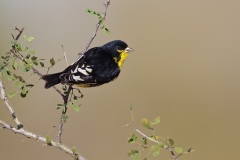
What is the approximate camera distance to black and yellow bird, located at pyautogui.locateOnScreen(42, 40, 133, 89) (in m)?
4.04

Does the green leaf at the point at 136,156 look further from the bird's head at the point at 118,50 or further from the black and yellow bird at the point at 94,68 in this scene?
the bird's head at the point at 118,50

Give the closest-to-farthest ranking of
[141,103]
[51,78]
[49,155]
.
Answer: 1. [51,78]
2. [49,155]
3. [141,103]

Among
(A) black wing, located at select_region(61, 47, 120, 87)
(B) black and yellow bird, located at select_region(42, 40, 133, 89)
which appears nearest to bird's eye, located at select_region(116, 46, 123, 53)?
(B) black and yellow bird, located at select_region(42, 40, 133, 89)

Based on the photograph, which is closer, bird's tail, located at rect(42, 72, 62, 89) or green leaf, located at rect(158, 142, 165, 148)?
green leaf, located at rect(158, 142, 165, 148)

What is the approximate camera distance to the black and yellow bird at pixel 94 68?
4.04 m

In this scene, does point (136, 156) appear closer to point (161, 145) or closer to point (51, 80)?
point (161, 145)

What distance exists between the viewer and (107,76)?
4.47 m

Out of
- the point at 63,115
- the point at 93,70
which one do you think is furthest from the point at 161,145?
the point at 93,70

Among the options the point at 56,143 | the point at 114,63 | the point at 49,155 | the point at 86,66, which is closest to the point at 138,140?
the point at 56,143

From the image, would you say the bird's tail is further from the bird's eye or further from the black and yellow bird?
the bird's eye

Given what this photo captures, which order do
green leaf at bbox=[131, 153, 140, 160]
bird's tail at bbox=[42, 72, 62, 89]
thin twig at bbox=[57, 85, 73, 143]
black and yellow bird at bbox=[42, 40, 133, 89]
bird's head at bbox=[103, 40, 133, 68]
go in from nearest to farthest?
green leaf at bbox=[131, 153, 140, 160], thin twig at bbox=[57, 85, 73, 143], bird's tail at bbox=[42, 72, 62, 89], black and yellow bird at bbox=[42, 40, 133, 89], bird's head at bbox=[103, 40, 133, 68]

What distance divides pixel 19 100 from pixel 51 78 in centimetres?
1022

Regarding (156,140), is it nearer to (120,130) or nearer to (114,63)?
(114,63)

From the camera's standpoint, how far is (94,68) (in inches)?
176
